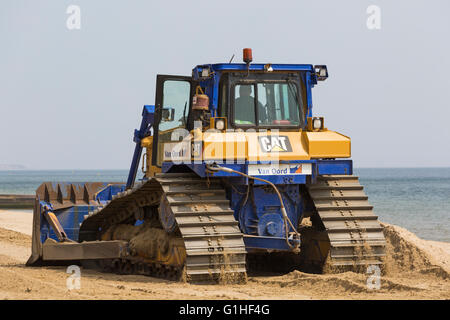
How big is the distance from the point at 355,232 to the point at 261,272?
2260 millimetres

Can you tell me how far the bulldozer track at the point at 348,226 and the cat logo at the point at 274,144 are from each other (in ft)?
2.66

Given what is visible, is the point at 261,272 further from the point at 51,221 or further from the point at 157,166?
the point at 51,221

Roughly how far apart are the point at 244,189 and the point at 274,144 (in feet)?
2.56

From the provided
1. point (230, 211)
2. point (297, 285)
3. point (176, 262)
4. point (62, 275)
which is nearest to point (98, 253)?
point (62, 275)

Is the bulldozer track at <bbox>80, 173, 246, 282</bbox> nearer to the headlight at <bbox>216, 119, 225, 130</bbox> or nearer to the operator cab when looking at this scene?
the headlight at <bbox>216, 119, 225, 130</bbox>

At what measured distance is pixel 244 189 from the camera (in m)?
11.3

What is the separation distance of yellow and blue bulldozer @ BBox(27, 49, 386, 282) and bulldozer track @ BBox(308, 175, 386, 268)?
0.05 feet

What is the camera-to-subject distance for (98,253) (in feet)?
41.3

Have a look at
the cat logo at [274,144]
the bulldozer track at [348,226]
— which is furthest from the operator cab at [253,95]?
the bulldozer track at [348,226]

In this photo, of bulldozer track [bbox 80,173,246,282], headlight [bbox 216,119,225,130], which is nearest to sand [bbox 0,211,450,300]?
bulldozer track [bbox 80,173,246,282]

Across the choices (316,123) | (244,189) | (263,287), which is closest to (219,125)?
(244,189)

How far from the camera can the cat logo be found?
36.5 ft

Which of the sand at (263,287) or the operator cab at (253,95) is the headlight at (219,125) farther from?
the sand at (263,287)

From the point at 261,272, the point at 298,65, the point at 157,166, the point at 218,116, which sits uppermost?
the point at 298,65
